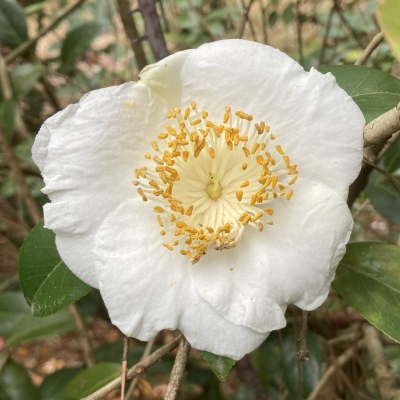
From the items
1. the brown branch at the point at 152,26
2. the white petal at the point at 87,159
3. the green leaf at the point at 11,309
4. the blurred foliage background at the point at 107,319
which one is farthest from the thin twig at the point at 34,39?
the white petal at the point at 87,159

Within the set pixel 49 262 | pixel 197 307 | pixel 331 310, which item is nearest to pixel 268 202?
pixel 197 307

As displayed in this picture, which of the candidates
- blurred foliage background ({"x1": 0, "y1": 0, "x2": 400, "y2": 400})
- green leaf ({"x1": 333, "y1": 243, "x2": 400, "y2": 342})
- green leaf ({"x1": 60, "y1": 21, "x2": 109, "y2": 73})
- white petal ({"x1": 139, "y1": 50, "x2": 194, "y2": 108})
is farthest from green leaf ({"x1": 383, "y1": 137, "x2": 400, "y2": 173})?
green leaf ({"x1": 60, "y1": 21, "x2": 109, "y2": 73})

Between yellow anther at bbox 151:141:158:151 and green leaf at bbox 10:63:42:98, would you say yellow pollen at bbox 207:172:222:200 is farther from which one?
green leaf at bbox 10:63:42:98

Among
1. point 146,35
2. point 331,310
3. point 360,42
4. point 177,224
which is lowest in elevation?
point 331,310

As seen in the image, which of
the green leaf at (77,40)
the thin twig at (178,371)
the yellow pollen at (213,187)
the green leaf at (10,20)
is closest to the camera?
the thin twig at (178,371)

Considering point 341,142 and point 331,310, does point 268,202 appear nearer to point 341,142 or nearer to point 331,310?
point 341,142

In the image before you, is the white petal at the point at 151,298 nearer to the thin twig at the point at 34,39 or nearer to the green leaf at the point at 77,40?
the thin twig at the point at 34,39

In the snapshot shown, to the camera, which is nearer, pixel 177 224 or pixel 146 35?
A: pixel 177 224
